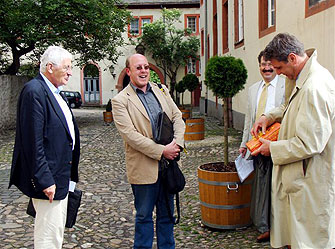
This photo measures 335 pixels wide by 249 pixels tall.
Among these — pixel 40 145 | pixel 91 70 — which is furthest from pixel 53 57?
pixel 91 70

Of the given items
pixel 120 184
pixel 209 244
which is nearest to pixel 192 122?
pixel 120 184

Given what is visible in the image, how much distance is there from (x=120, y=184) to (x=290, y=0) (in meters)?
5.39

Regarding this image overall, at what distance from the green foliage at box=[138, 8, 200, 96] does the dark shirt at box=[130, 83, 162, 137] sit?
30.4 meters

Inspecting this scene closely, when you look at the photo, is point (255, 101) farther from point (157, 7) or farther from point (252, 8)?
point (157, 7)

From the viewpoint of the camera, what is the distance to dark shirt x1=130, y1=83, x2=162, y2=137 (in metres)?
3.89

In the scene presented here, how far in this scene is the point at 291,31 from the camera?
9.12m

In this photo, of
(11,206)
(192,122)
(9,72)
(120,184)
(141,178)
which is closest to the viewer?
(141,178)

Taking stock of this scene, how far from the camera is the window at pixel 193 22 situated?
36.4m

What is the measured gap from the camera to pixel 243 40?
46.9ft

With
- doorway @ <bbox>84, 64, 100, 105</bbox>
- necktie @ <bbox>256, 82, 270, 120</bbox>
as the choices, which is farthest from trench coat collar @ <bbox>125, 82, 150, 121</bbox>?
doorway @ <bbox>84, 64, 100, 105</bbox>

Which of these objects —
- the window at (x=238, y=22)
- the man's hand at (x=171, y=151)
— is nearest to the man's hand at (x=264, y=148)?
the man's hand at (x=171, y=151)

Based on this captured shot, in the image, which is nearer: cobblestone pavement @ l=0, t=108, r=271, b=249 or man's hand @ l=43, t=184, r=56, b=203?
man's hand @ l=43, t=184, r=56, b=203

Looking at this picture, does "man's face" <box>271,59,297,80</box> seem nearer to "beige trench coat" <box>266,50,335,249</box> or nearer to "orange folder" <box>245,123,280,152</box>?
"beige trench coat" <box>266,50,335,249</box>

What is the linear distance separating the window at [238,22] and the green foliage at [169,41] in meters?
19.0
